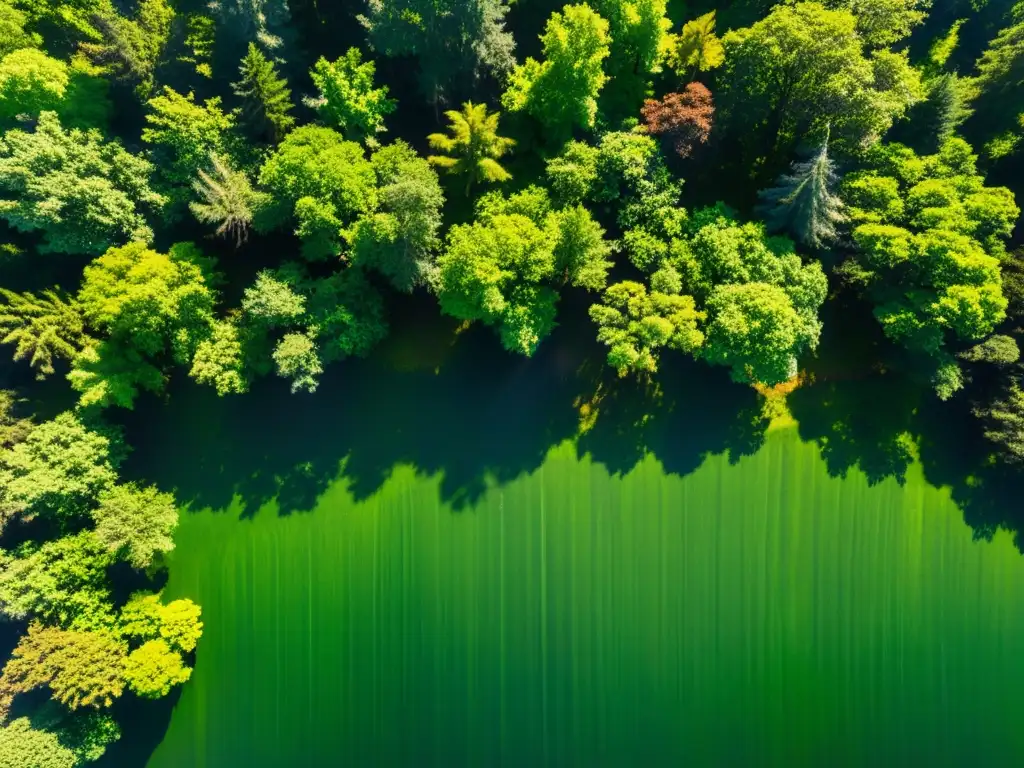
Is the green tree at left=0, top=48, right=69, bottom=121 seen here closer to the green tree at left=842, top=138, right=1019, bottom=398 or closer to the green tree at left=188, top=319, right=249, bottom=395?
the green tree at left=188, top=319, right=249, bottom=395

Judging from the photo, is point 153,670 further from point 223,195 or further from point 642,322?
point 642,322

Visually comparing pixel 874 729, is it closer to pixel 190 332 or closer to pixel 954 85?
pixel 954 85

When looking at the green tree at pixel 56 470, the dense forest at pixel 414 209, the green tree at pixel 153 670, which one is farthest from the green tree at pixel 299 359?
the green tree at pixel 153 670

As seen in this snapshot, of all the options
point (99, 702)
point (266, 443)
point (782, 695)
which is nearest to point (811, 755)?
point (782, 695)

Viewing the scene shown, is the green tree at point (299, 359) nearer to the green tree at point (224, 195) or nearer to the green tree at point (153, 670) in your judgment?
the green tree at point (224, 195)

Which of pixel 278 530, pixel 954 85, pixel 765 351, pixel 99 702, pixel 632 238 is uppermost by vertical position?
pixel 954 85
